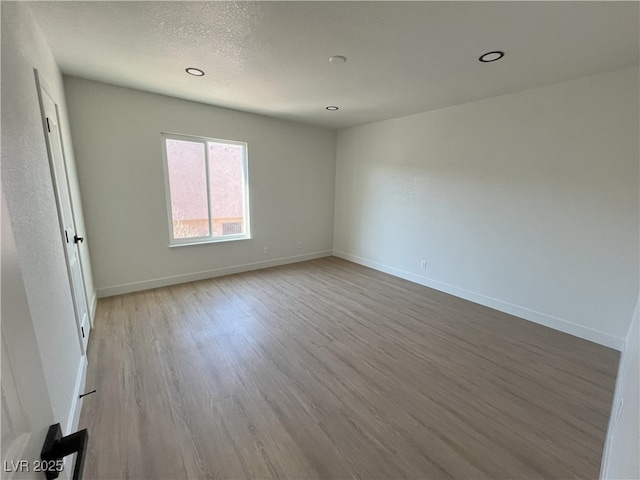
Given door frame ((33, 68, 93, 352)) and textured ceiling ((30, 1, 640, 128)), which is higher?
textured ceiling ((30, 1, 640, 128))

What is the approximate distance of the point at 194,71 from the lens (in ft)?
8.71

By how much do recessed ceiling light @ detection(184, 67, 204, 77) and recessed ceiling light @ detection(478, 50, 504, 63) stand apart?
257 cm

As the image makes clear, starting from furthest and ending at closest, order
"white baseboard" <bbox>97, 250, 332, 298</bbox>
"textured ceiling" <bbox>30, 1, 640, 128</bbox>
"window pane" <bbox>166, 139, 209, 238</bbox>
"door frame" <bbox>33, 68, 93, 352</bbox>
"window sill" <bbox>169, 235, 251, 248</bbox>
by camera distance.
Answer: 1. "window sill" <bbox>169, 235, 251, 248</bbox>
2. "window pane" <bbox>166, 139, 209, 238</bbox>
3. "white baseboard" <bbox>97, 250, 332, 298</bbox>
4. "door frame" <bbox>33, 68, 93, 352</bbox>
5. "textured ceiling" <bbox>30, 1, 640, 128</bbox>

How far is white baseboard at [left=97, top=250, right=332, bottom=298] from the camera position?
3508mm

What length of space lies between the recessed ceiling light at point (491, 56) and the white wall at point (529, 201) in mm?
1038

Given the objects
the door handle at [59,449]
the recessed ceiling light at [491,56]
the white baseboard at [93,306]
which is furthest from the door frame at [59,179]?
the recessed ceiling light at [491,56]

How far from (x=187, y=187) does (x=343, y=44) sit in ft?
9.49

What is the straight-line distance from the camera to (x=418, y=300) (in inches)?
142

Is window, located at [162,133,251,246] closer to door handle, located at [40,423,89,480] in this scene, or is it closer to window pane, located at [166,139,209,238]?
window pane, located at [166,139,209,238]

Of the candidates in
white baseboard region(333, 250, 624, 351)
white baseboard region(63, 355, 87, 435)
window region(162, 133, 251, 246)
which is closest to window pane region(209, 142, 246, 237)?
window region(162, 133, 251, 246)

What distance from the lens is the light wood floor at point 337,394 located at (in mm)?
1491

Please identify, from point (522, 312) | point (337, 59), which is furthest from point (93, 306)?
point (522, 312)

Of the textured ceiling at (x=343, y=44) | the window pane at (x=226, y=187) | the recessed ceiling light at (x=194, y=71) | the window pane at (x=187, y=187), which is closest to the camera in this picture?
the textured ceiling at (x=343, y=44)

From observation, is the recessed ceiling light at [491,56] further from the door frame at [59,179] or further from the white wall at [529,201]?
the door frame at [59,179]
